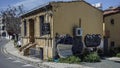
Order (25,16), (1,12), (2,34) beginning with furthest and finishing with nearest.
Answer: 1. (2,34)
2. (1,12)
3. (25,16)

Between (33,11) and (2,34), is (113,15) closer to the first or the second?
(33,11)

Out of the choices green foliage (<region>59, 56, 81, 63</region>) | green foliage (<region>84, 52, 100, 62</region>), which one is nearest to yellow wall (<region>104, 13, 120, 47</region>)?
green foliage (<region>84, 52, 100, 62</region>)

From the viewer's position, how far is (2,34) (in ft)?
401

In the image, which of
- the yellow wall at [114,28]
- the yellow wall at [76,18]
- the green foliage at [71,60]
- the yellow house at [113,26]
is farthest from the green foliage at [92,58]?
the yellow wall at [114,28]

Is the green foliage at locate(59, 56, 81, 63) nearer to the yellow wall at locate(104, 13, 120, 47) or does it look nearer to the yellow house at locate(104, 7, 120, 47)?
the yellow house at locate(104, 7, 120, 47)

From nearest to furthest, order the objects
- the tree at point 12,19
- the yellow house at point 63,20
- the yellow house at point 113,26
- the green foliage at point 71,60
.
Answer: the green foliage at point 71,60 < the yellow house at point 63,20 < the yellow house at point 113,26 < the tree at point 12,19

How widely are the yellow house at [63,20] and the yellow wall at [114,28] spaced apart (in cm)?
79

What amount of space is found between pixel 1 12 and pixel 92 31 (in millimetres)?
44822

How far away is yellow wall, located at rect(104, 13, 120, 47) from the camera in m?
27.0

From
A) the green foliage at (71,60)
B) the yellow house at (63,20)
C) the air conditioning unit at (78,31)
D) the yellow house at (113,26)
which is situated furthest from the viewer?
the yellow house at (113,26)

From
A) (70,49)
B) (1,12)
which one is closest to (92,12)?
(70,49)

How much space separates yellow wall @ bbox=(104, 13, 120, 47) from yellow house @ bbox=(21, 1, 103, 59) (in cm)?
79

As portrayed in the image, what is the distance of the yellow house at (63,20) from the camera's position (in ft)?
79.0

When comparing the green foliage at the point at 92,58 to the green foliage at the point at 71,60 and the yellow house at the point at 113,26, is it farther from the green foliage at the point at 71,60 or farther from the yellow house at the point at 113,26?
the yellow house at the point at 113,26
